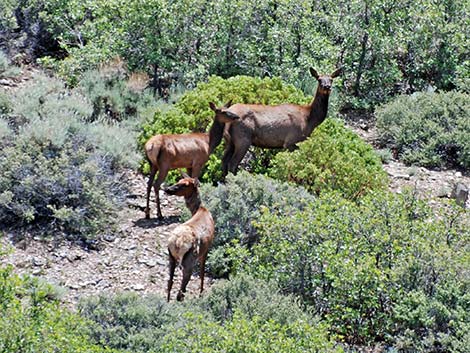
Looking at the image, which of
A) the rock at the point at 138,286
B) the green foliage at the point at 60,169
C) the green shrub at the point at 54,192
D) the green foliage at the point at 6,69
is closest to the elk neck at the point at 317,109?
the green foliage at the point at 60,169

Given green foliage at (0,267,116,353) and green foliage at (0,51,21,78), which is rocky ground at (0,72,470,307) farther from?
green foliage at (0,51,21,78)

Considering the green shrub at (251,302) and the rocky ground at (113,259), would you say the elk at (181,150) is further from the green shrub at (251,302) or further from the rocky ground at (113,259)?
the green shrub at (251,302)

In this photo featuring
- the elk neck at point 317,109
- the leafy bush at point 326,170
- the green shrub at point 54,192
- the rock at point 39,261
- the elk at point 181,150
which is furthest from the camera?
the elk neck at point 317,109

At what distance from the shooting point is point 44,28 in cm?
1886

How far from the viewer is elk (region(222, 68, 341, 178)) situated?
13.2 meters

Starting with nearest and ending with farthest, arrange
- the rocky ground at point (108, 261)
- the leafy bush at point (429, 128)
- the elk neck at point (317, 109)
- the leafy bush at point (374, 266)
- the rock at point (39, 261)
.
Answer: the leafy bush at point (374, 266), the rocky ground at point (108, 261), the rock at point (39, 261), the elk neck at point (317, 109), the leafy bush at point (429, 128)

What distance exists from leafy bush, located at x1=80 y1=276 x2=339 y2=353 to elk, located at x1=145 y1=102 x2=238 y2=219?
2.96 metres

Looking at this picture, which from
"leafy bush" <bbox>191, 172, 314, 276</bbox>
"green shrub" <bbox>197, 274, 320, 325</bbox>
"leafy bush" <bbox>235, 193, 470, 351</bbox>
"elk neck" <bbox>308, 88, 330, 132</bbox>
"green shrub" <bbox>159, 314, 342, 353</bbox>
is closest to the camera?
"green shrub" <bbox>159, 314, 342, 353</bbox>

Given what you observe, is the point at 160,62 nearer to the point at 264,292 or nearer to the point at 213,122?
the point at 213,122

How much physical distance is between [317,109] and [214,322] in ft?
18.0

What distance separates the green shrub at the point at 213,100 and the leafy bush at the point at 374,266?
3450 millimetres

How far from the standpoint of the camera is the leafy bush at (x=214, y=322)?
820 cm

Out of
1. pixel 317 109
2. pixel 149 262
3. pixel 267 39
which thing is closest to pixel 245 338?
pixel 149 262

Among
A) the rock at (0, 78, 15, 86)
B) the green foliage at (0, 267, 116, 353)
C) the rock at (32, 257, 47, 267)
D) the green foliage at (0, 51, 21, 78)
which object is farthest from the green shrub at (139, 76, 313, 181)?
the green foliage at (0, 267, 116, 353)
